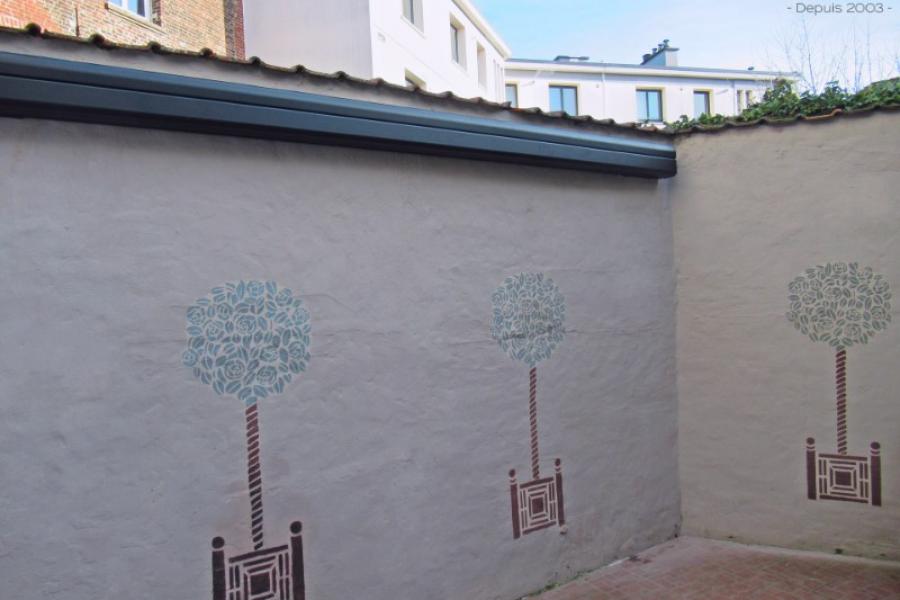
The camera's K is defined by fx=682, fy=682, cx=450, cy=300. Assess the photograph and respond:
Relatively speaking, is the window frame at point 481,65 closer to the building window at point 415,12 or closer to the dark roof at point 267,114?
the building window at point 415,12

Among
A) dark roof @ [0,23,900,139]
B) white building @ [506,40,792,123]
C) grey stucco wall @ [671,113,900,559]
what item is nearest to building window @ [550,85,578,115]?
white building @ [506,40,792,123]

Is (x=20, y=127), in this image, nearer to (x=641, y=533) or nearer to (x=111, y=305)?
(x=111, y=305)

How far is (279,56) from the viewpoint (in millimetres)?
14438

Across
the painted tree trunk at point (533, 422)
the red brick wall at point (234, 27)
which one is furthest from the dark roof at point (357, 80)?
the red brick wall at point (234, 27)

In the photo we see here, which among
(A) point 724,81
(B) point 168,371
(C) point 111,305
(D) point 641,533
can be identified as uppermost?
(A) point 724,81

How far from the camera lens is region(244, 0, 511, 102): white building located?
44.5 ft

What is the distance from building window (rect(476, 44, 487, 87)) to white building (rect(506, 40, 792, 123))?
6.42m

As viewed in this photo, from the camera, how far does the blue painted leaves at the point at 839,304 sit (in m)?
4.88

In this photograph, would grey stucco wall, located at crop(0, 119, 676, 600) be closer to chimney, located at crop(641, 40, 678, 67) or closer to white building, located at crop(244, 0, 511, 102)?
white building, located at crop(244, 0, 511, 102)

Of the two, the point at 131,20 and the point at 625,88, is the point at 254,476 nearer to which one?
the point at 131,20

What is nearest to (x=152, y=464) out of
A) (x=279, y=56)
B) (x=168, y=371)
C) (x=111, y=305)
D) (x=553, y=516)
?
(x=168, y=371)

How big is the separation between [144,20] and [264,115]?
33.7 feet

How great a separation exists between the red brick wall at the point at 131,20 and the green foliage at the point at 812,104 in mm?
9126

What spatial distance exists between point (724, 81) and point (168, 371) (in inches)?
1289
